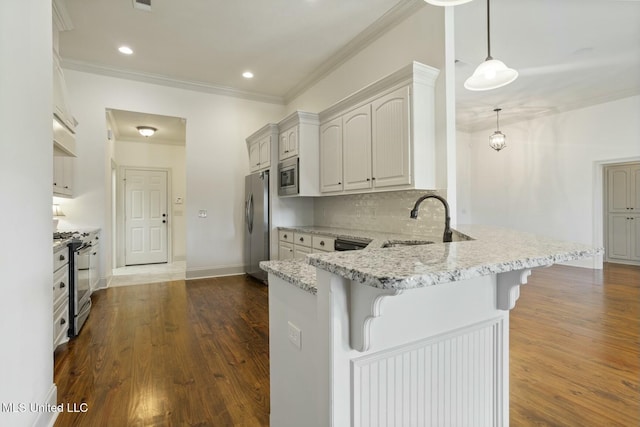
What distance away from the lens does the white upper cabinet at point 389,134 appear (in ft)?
9.13

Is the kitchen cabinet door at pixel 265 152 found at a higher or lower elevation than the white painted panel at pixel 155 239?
higher

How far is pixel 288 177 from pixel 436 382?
11.7ft

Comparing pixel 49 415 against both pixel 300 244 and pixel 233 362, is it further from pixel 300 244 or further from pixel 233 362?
pixel 300 244

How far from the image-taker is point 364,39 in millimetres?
3732

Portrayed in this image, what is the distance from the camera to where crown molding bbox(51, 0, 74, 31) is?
122 inches

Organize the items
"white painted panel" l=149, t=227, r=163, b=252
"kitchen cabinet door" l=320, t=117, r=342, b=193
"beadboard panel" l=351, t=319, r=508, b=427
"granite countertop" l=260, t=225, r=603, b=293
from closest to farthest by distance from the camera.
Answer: "granite countertop" l=260, t=225, r=603, b=293, "beadboard panel" l=351, t=319, r=508, b=427, "kitchen cabinet door" l=320, t=117, r=342, b=193, "white painted panel" l=149, t=227, r=163, b=252

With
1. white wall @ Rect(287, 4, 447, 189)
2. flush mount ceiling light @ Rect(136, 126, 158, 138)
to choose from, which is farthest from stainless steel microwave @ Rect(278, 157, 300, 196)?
flush mount ceiling light @ Rect(136, 126, 158, 138)

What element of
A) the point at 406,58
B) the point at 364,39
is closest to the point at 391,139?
the point at 406,58

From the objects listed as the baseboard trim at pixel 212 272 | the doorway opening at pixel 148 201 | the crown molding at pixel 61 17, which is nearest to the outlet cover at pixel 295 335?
the crown molding at pixel 61 17

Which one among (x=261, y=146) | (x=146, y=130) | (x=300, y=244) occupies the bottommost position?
(x=300, y=244)

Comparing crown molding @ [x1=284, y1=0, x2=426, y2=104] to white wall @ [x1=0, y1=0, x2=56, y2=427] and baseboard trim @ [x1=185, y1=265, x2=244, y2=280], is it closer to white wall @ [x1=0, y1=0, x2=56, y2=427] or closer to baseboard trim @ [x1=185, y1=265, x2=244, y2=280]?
white wall @ [x1=0, y1=0, x2=56, y2=427]

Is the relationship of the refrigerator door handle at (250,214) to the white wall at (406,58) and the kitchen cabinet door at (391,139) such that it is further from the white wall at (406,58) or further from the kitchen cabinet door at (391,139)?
the kitchen cabinet door at (391,139)

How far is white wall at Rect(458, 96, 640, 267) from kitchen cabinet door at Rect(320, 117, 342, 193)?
4.84m

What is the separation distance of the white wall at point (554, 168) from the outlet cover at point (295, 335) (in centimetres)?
669
